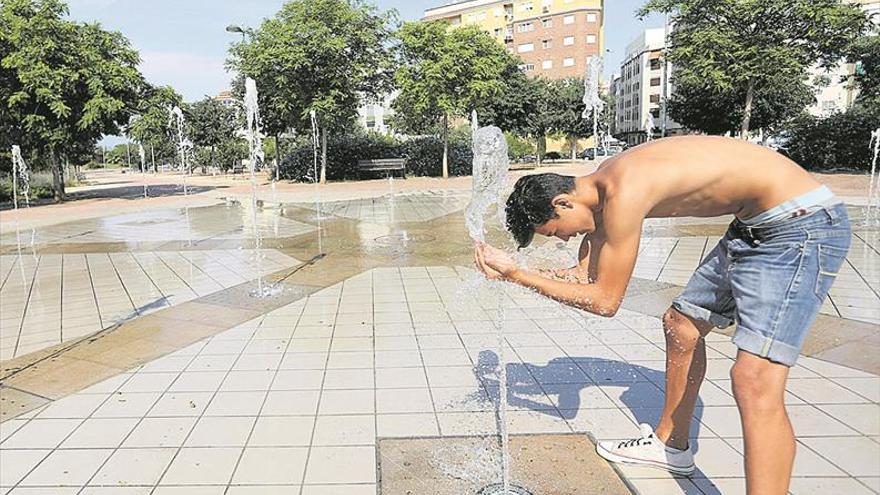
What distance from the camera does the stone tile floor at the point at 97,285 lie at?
17.3 feet

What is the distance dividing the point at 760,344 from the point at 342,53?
23.8 metres

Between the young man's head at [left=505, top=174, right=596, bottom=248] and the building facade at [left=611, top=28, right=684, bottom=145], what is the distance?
65091mm

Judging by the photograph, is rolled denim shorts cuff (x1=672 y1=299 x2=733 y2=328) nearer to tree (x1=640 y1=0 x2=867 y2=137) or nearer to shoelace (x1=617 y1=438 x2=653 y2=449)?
shoelace (x1=617 y1=438 x2=653 y2=449)

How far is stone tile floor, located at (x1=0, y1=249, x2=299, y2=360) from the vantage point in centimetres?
527

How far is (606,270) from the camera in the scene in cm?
198

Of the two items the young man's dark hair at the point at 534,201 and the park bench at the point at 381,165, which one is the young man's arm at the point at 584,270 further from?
the park bench at the point at 381,165

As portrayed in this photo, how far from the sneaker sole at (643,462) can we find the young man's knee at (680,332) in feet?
1.72

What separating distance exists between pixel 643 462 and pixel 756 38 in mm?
24693

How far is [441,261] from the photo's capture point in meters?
7.80

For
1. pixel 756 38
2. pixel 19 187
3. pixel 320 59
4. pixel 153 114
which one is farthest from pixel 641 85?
pixel 19 187

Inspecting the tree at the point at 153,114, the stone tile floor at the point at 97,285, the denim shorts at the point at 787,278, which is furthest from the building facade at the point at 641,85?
the denim shorts at the point at 787,278

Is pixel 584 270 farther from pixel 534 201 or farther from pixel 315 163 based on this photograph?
pixel 315 163

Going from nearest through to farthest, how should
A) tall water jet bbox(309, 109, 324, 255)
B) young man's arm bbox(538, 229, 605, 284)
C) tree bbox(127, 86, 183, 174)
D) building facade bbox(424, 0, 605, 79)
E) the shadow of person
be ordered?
young man's arm bbox(538, 229, 605, 284)
the shadow of person
tall water jet bbox(309, 109, 324, 255)
tree bbox(127, 86, 183, 174)
building facade bbox(424, 0, 605, 79)

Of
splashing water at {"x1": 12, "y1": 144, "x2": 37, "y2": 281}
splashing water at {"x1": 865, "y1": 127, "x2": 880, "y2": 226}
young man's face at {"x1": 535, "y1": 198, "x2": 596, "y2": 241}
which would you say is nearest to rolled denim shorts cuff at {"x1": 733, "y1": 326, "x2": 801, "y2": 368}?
young man's face at {"x1": 535, "y1": 198, "x2": 596, "y2": 241}
